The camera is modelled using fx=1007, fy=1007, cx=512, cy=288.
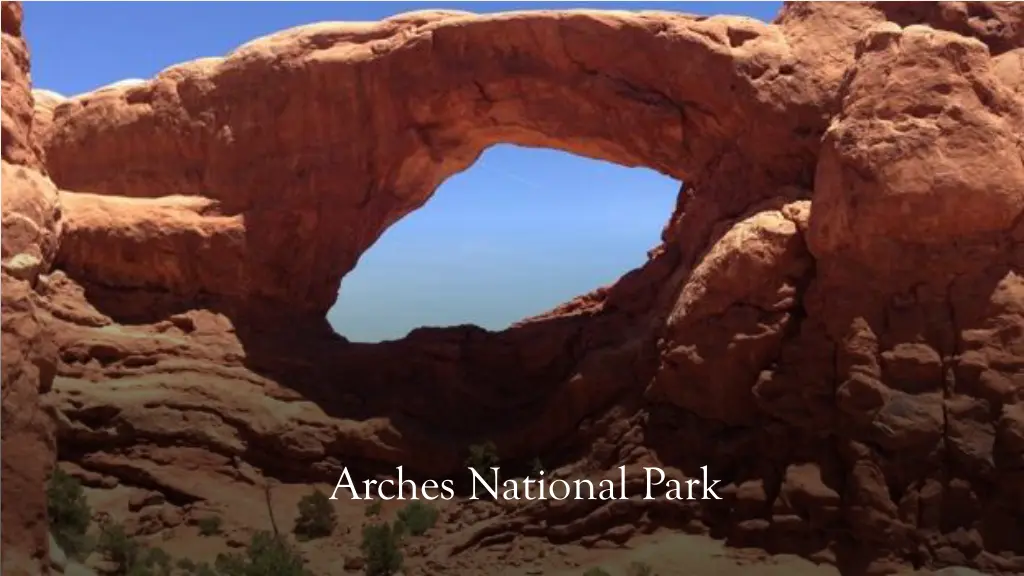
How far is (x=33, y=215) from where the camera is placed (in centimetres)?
693

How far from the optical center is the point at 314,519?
10.9 m

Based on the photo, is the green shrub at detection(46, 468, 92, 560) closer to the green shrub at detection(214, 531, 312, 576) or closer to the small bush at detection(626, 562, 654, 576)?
the green shrub at detection(214, 531, 312, 576)

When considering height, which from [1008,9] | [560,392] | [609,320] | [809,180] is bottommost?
[560,392]

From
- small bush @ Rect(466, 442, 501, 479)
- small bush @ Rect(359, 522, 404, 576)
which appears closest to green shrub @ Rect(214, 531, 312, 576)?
small bush @ Rect(359, 522, 404, 576)

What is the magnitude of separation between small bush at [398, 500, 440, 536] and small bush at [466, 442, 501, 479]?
93cm

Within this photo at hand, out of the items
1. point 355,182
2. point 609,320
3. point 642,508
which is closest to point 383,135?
point 355,182

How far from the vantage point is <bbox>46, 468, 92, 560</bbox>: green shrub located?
28.9 feet

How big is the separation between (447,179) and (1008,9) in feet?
23.9

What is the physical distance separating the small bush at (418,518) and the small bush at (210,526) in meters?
1.93

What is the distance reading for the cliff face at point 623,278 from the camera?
30.3 feet

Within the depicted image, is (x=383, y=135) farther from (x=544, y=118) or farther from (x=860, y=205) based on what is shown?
(x=860, y=205)

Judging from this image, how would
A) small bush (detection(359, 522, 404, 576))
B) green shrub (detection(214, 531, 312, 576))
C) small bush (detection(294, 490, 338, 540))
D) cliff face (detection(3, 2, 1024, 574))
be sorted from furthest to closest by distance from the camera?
small bush (detection(294, 490, 338, 540)) < small bush (detection(359, 522, 404, 576)) < cliff face (detection(3, 2, 1024, 574)) < green shrub (detection(214, 531, 312, 576))

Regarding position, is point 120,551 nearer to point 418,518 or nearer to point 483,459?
point 418,518

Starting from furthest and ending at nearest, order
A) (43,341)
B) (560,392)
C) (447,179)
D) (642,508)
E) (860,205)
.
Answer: (447,179)
(560,392)
(642,508)
(860,205)
(43,341)
